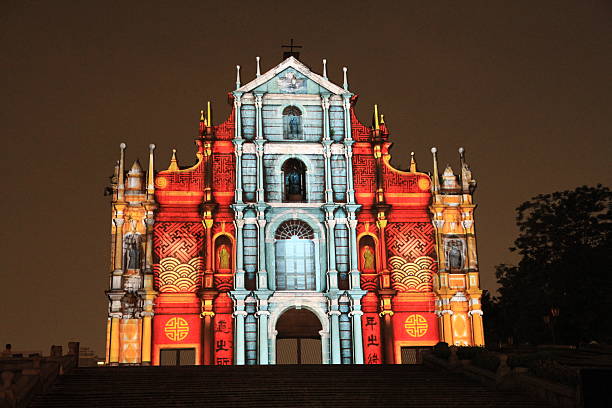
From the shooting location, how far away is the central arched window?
127 ft

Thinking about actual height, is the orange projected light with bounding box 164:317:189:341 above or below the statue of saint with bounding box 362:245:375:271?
below

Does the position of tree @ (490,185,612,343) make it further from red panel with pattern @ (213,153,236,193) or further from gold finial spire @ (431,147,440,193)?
red panel with pattern @ (213,153,236,193)

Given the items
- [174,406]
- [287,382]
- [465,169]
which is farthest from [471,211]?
[174,406]

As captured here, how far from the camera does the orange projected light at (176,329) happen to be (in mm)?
37406

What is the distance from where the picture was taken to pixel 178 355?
3794 centimetres

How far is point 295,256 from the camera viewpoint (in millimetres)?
38969

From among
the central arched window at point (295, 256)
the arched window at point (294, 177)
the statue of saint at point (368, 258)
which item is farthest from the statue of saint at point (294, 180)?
the statue of saint at point (368, 258)

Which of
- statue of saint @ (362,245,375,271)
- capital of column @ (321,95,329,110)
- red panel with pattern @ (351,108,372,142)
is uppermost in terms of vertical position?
capital of column @ (321,95,329,110)

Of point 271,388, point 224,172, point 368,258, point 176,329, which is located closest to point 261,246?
point 224,172

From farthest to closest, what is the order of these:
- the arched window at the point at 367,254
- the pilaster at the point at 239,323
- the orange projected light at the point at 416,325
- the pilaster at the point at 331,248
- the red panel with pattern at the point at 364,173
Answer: the red panel with pattern at the point at 364,173, the arched window at the point at 367,254, the orange projected light at the point at 416,325, the pilaster at the point at 331,248, the pilaster at the point at 239,323

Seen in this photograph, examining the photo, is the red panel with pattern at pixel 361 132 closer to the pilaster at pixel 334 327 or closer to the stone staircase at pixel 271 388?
the pilaster at pixel 334 327

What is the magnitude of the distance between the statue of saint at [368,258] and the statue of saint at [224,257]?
585 cm

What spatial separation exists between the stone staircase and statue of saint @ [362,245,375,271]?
9.76 metres

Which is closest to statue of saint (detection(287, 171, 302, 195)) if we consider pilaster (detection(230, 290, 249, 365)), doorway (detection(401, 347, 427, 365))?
pilaster (detection(230, 290, 249, 365))
